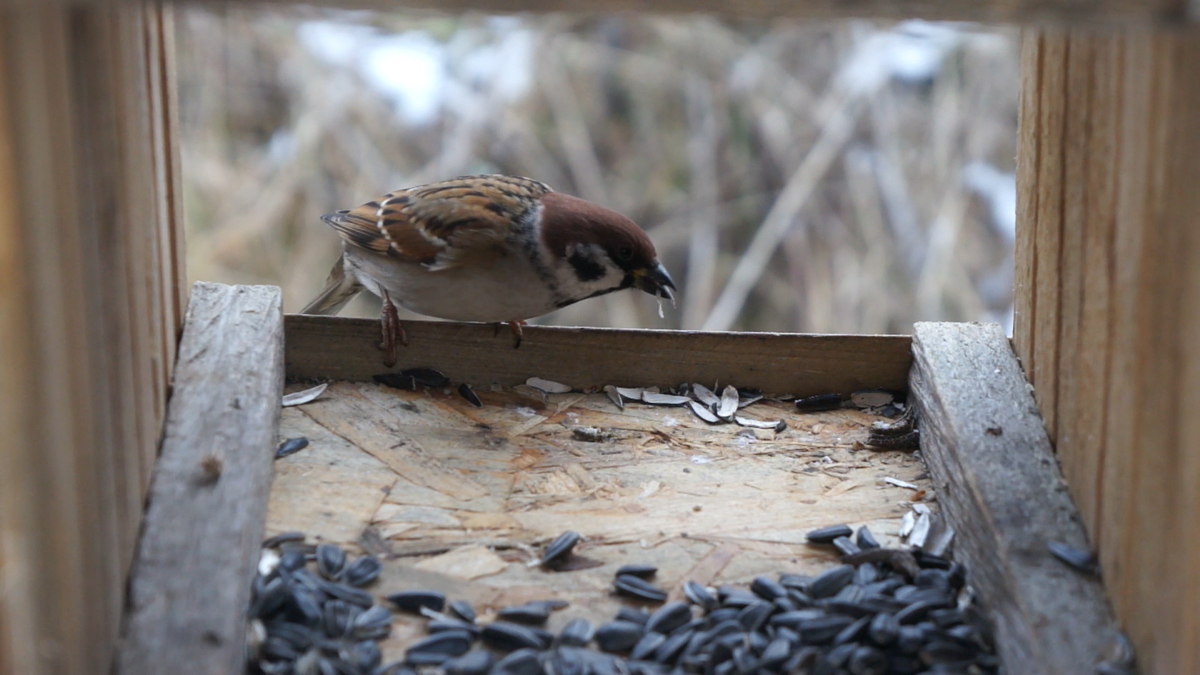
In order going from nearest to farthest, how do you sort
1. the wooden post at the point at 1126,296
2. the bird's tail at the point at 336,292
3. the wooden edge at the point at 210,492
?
1. the wooden post at the point at 1126,296
2. the wooden edge at the point at 210,492
3. the bird's tail at the point at 336,292

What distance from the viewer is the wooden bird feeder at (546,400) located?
1147 millimetres

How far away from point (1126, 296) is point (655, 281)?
121 cm

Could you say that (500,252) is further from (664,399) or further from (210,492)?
(210,492)

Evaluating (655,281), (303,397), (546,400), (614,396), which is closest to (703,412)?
(614,396)

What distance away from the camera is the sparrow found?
8.23ft

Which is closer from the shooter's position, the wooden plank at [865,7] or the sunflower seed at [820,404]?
the wooden plank at [865,7]

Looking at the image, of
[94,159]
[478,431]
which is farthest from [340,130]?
[94,159]

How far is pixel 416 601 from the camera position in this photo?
161 cm

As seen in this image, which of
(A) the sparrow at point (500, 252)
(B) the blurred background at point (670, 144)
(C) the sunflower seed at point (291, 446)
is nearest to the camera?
(C) the sunflower seed at point (291, 446)

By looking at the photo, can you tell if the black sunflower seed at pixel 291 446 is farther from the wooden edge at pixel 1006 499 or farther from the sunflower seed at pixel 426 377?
the wooden edge at pixel 1006 499

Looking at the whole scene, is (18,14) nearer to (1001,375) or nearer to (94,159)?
(94,159)

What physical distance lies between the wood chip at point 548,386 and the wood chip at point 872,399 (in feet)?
1.80

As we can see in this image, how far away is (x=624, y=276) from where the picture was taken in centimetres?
253

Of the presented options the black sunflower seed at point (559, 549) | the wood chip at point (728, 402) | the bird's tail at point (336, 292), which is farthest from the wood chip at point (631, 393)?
the bird's tail at point (336, 292)
